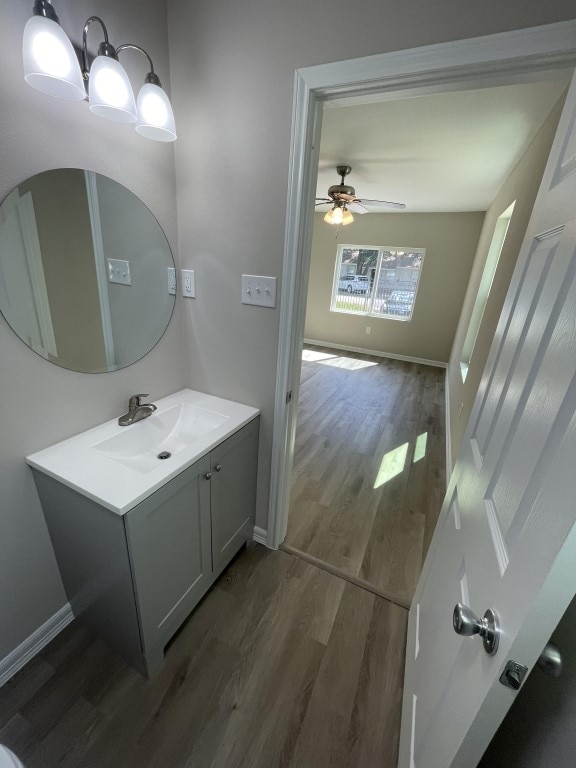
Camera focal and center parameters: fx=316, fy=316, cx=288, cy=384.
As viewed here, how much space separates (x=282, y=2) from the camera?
41.7 inches

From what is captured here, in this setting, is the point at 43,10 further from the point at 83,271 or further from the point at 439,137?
the point at 439,137

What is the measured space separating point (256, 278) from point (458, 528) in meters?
1.18

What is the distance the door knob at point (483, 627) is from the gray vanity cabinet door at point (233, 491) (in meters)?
0.93

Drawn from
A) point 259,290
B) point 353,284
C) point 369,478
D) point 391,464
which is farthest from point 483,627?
point 353,284

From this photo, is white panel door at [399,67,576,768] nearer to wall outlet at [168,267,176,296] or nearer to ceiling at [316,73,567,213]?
ceiling at [316,73,567,213]

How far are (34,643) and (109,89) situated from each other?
199cm

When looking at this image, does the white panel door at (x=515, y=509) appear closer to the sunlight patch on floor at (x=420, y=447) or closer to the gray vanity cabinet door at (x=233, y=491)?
the gray vanity cabinet door at (x=233, y=491)

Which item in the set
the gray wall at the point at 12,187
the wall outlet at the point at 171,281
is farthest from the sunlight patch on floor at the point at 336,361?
the gray wall at the point at 12,187

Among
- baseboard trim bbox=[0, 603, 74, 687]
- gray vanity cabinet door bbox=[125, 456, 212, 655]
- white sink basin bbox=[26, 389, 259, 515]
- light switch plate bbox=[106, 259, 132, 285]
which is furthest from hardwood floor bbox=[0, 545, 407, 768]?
light switch plate bbox=[106, 259, 132, 285]

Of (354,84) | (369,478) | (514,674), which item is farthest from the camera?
(369,478)

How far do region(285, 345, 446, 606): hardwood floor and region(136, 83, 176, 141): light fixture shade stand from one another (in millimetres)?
2005

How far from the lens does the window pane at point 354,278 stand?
5.61m

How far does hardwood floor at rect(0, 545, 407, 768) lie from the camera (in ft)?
3.41

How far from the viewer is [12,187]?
3.11 ft
